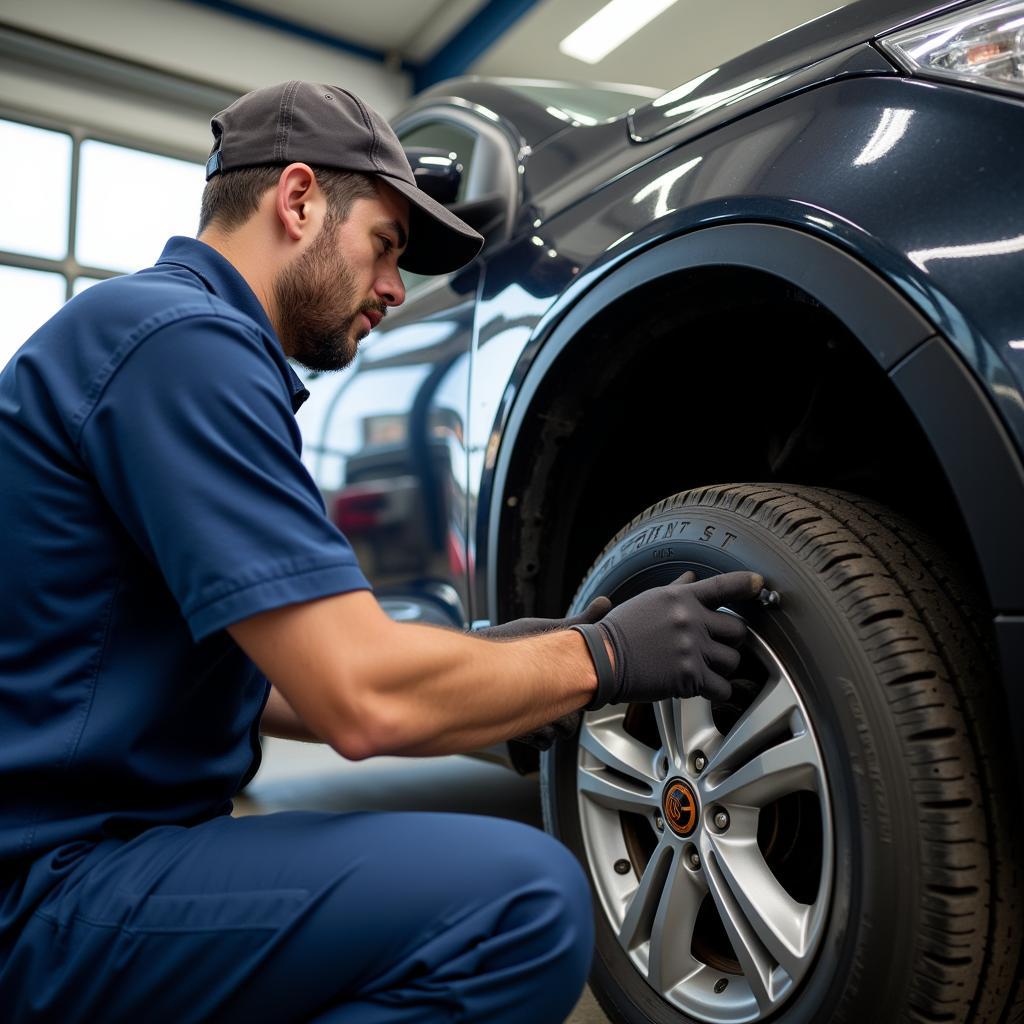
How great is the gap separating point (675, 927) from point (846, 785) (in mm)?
304

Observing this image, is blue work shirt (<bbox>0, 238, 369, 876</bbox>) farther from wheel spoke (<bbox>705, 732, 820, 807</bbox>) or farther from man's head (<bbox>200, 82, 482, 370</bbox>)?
wheel spoke (<bbox>705, 732, 820, 807</bbox>)

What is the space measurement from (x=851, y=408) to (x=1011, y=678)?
477 millimetres

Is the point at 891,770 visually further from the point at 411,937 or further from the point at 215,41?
the point at 215,41

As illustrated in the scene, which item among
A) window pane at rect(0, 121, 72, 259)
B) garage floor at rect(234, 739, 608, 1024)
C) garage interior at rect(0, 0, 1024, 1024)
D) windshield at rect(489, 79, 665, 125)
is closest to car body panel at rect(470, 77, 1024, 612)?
windshield at rect(489, 79, 665, 125)

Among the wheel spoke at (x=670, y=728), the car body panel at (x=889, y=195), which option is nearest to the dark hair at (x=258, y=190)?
the car body panel at (x=889, y=195)

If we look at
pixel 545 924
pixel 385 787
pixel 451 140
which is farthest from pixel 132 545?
pixel 385 787

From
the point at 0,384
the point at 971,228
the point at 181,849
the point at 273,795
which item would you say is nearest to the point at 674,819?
the point at 181,849

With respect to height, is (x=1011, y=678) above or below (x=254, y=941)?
above

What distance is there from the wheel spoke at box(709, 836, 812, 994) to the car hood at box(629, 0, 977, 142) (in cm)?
83

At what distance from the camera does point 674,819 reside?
1.07 metres

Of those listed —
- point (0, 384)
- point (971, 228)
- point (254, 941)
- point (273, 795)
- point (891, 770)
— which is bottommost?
point (273, 795)

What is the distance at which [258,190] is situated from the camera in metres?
1.11

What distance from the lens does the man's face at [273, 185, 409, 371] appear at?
110 cm

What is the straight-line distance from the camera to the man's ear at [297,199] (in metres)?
1.08
